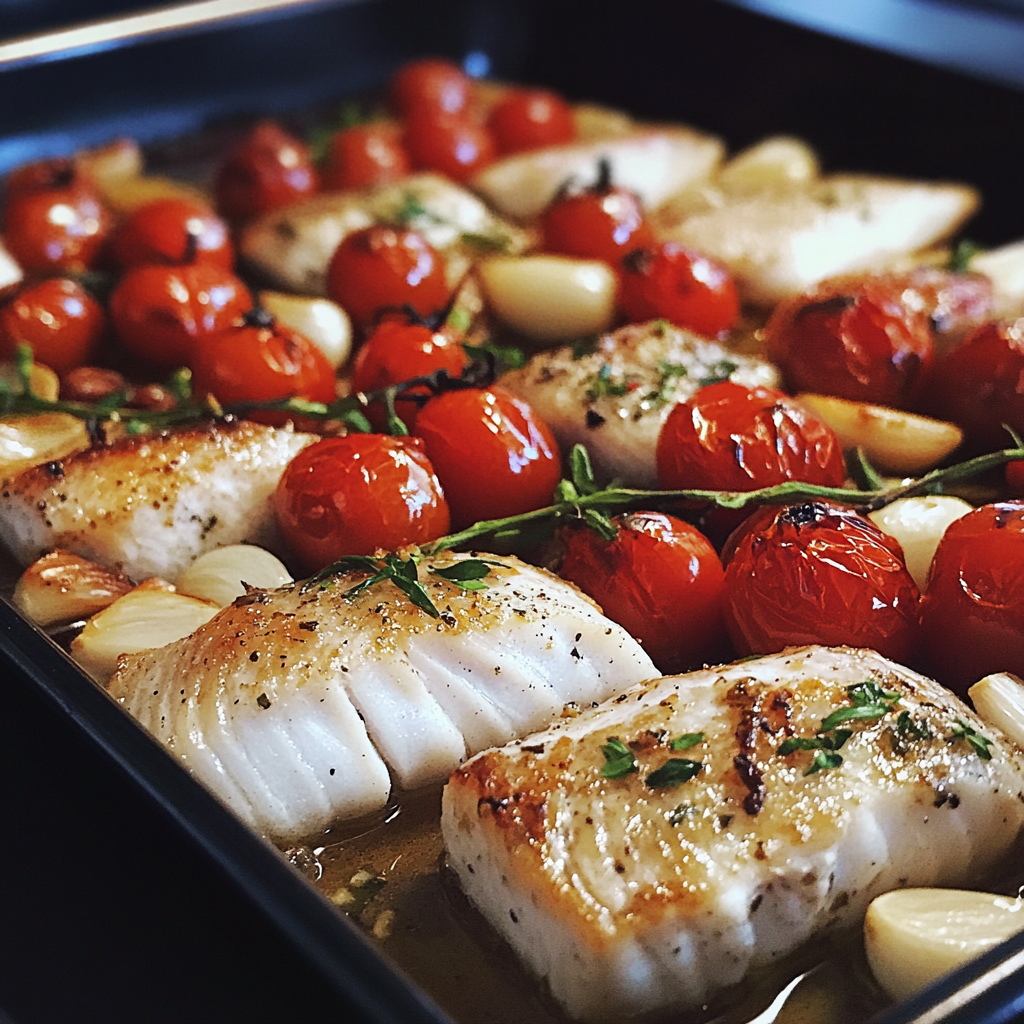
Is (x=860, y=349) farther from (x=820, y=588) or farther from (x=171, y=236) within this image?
(x=171, y=236)

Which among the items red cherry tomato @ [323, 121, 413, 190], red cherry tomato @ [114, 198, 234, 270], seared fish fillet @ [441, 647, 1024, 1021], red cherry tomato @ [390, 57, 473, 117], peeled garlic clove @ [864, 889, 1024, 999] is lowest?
peeled garlic clove @ [864, 889, 1024, 999]

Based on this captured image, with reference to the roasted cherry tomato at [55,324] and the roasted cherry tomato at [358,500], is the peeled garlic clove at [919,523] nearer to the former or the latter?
the roasted cherry tomato at [358,500]

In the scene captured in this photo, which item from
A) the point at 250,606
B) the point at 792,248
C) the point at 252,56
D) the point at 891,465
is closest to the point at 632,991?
the point at 250,606

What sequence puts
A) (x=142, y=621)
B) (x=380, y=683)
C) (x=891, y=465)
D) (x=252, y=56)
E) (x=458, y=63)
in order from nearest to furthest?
(x=380, y=683)
(x=142, y=621)
(x=891, y=465)
(x=252, y=56)
(x=458, y=63)

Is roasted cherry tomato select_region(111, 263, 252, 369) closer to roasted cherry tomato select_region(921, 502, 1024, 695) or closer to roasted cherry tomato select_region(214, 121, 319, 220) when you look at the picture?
roasted cherry tomato select_region(214, 121, 319, 220)

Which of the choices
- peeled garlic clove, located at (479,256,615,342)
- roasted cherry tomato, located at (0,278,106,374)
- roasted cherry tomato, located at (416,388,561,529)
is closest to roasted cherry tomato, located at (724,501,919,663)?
roasted cherry tomato, located at (416,388,561,529)

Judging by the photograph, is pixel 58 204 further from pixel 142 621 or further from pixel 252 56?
pixel 142 621

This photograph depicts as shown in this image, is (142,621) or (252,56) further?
(252,56)
